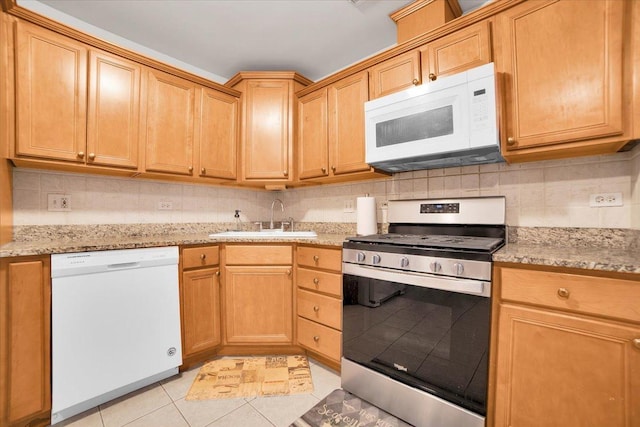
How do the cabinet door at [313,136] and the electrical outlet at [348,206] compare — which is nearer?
the cabinet door at [313,136]

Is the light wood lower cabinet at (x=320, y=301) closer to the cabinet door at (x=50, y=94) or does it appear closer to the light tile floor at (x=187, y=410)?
the light tile floor at (x=187, y=410)

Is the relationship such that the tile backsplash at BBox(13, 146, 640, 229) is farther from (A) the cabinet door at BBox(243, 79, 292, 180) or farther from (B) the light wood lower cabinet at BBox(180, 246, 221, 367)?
(B) the light wood lower cabinet at BBox(180, 246, 221, 367)

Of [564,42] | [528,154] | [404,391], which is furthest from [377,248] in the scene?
[564,42]

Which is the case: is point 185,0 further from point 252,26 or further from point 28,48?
point 28,48

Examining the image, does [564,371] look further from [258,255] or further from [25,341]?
[25,341]

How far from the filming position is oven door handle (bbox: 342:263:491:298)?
122cm

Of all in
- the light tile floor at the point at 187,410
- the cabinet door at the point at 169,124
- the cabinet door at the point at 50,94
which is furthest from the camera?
the cabinet door at the point at 169,124

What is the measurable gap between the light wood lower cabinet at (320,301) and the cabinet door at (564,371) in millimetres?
917

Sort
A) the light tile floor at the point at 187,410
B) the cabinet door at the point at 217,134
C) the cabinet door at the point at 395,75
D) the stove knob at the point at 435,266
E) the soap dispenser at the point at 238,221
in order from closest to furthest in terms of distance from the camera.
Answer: the stove knob at the point at 435,266
the light tile floor at the point at 187,410
the cabinet door at the point at 395,75
the cabinet door at the point at 217,134
the soap dispenser at the point at 238,221

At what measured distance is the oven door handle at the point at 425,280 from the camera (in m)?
1.22

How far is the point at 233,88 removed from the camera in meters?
2.55

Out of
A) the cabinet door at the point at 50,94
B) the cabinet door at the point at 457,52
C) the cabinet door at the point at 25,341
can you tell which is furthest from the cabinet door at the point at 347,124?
the cabinet door at the point at 25,341

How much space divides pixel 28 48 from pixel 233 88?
1.33 metres

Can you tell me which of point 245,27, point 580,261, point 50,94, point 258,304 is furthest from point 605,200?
point 50,94
